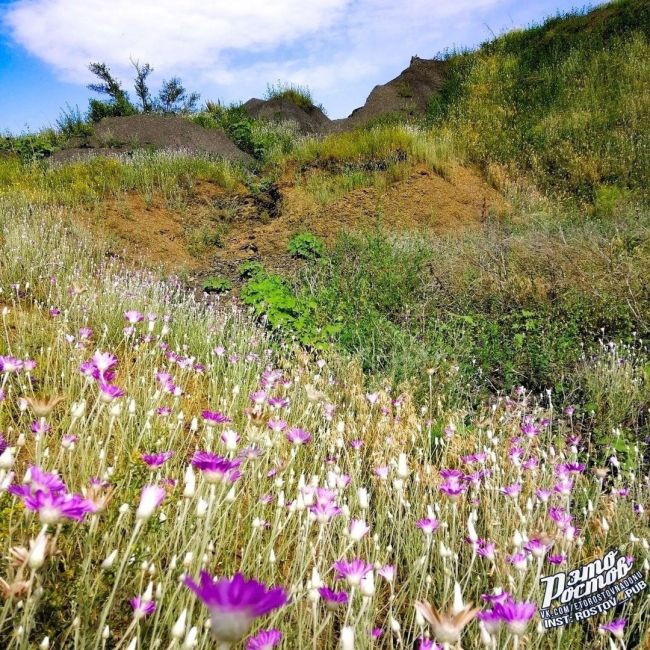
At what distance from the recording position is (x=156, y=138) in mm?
12492

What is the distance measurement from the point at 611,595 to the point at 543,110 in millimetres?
11984

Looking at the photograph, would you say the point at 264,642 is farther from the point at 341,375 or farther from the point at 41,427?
the point at 341,375

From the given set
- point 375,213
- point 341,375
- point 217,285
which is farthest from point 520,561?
point 375,213

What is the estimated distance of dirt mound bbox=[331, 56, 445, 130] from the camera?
578 inches

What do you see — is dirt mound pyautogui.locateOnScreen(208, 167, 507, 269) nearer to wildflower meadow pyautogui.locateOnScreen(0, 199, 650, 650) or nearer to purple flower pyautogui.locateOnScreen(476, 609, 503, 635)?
wildflower meadow pyautogui.locateOnScreen(0, 199, 650, 650)

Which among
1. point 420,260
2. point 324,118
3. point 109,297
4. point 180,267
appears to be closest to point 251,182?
point 180,267

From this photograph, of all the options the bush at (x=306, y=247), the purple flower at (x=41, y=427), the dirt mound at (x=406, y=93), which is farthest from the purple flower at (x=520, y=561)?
the dirt mound at (x=406, y=93)

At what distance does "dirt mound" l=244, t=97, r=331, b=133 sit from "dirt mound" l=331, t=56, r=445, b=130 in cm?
92

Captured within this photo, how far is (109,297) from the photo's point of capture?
398 cm

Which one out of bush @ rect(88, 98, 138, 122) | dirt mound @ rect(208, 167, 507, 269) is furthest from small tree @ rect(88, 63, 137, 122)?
dirt mound @ rect(208, 167, 507, 269)

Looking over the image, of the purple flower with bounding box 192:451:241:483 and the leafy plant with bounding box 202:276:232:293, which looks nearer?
the purple flower with bounding box 192:451:241:483

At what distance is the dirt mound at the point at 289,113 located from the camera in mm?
16594

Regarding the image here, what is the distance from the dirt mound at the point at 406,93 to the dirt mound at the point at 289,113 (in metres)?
0.92

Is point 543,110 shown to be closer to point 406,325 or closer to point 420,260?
point 420,260
